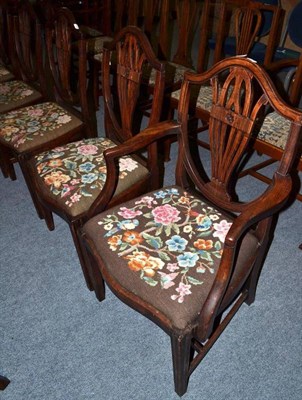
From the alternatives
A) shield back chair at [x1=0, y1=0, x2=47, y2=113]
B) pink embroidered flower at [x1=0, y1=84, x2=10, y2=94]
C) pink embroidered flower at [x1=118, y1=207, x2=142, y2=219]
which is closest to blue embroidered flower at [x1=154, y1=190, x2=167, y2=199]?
pink embroidered flower at [x1=118, y1=207, x2=142, y2=219]

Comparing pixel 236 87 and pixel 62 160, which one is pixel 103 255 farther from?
pixel 236 87

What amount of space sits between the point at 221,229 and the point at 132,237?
0.98ft

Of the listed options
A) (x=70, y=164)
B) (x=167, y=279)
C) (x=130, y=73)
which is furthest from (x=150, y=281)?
(x=130, y=73)

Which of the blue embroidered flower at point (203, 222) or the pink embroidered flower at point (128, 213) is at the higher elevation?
the blue embroidered flower at point (203, 222)

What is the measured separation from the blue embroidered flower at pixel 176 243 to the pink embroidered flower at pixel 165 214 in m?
0.08

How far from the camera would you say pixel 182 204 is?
1243mm

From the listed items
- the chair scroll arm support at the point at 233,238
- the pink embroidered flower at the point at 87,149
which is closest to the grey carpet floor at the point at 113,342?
the chair scroll arm support at the point at 233,238

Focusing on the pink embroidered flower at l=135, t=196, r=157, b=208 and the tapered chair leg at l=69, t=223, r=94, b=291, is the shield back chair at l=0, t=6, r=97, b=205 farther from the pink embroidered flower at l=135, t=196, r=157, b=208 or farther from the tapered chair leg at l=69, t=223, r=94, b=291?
the pink embroidered flower at l=135, t=196, r=157, b=208

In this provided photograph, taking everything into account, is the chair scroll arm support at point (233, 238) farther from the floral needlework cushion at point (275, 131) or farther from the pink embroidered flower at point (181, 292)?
the floral needlework cushion at point (275, 131)

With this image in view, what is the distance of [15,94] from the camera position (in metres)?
2.10

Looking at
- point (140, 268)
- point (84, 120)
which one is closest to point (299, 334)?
point (140, 268)

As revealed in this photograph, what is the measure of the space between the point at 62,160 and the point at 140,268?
70 centimetres

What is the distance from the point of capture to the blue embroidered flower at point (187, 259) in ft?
3.38

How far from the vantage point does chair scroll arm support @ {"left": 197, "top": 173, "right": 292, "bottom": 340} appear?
87 cm
